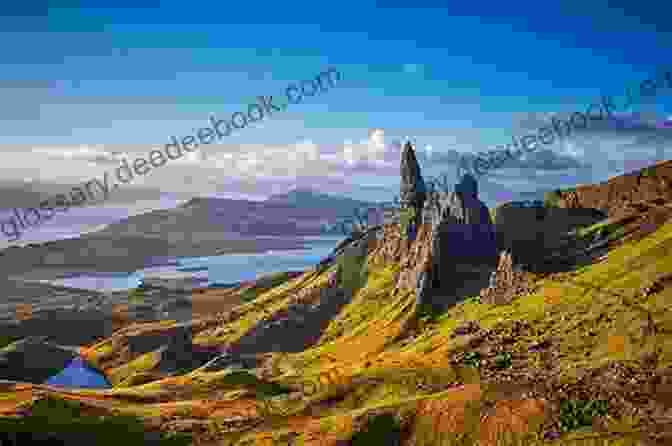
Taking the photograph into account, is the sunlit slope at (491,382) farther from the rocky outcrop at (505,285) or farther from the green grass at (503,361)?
the rocky outcrop at (505,285)

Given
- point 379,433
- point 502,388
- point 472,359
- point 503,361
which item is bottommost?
point 379,433

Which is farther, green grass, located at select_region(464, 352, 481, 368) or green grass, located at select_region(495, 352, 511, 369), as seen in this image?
green grass, located at select_region(464, 352, 481, 368)

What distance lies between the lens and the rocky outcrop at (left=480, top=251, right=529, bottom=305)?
154200 millimetres

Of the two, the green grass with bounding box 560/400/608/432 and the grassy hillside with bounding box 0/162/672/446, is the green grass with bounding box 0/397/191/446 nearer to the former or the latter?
the grassy hillside with bounding box 0/162/672/446

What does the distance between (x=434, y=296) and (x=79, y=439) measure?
12983 cm

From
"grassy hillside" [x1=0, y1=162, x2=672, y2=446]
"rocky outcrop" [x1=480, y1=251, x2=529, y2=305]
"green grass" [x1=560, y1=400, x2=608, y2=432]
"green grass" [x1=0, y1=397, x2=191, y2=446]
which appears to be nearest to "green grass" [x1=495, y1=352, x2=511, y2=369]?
"grassy hillside" [x1=0, y1=162, x2=672, y2=446]

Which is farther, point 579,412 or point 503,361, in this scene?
point 503,361

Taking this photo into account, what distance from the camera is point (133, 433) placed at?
92875mm

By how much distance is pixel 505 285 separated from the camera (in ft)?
530

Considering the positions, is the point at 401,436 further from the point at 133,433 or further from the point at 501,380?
the point at 133,433

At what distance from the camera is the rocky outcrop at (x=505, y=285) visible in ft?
506

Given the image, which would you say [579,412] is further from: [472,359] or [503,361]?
[472,359]

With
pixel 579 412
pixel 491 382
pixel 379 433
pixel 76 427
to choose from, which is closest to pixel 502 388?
pixel 491 382

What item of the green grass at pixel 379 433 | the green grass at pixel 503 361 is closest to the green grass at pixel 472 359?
the green grass at pixel 503 361
